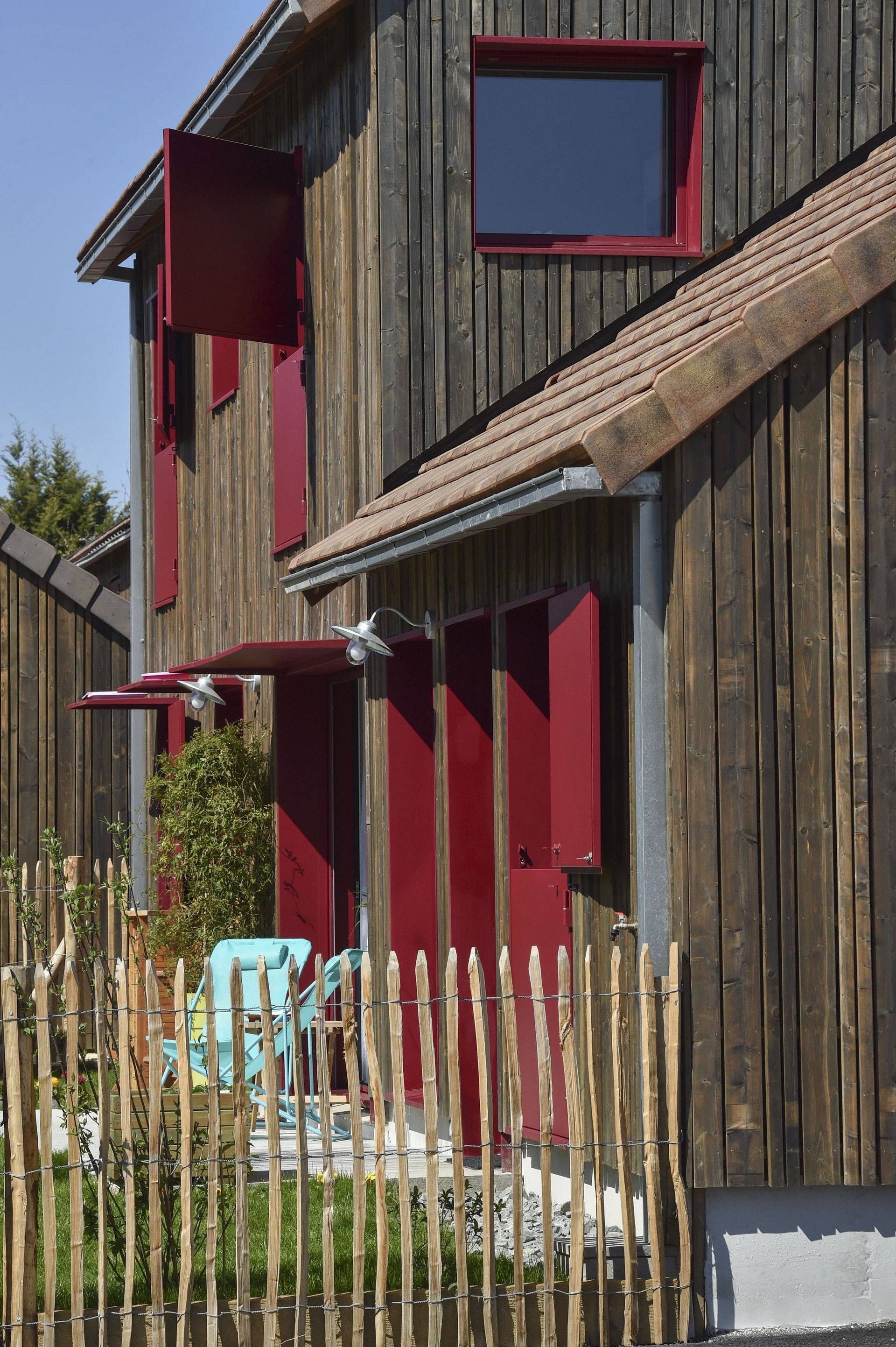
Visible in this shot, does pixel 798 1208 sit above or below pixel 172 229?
below

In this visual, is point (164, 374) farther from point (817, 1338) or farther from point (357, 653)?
point (817, 1338)

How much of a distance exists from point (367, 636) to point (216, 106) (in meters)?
4.25

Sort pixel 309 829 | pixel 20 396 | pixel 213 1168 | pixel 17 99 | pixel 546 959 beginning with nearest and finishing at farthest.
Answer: pixel 213 1168, pixel 546 959, pixel 309 829, pixel 17 99, pixel 20 396

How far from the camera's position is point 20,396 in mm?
51656

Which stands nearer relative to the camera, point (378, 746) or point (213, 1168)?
point (213, 1168)

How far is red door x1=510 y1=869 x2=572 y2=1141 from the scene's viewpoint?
6871 mm

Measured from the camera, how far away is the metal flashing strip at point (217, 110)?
9523 mm

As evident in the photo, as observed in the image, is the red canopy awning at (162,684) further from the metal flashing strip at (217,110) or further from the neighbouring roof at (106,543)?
the neighbouring roof at (106,543)

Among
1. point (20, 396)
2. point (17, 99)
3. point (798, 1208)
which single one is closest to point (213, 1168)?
point (798, 1208)

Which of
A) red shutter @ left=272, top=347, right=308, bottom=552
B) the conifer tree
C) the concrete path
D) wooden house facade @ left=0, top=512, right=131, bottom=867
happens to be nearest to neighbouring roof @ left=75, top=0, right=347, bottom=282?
red shutter @ left=272, top=347, right=308, bottom=552

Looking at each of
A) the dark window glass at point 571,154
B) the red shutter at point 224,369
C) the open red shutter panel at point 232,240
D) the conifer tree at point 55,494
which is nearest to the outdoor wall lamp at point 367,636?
the dark window glass at point 571,154

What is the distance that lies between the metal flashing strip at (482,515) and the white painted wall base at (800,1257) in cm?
235

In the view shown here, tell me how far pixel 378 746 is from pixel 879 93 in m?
4.42

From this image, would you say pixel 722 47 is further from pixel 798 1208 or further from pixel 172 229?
pixel 798 1208
